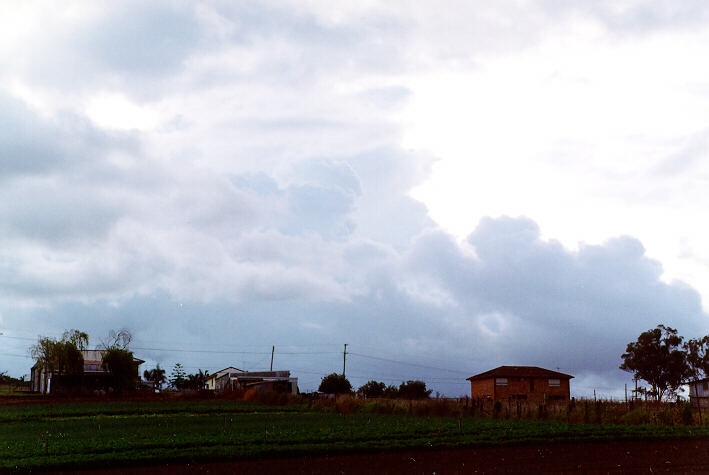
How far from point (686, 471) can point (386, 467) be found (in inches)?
384

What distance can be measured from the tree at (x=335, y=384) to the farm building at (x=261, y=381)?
187 inches

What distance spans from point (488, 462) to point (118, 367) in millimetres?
83932

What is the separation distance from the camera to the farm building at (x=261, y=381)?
10581 centimetres

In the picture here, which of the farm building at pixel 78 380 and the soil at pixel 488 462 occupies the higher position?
the farm building at pixel 78 380

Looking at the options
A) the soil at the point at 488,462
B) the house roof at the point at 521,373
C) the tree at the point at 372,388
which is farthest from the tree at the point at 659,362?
the soil at the point at 488,462

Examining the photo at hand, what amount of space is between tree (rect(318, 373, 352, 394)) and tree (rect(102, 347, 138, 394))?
103 ft

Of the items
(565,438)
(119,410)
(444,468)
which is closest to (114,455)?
(444,468)

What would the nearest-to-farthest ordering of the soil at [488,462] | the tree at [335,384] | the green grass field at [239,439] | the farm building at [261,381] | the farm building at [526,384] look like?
1. the soil at [488,462]
2. the green grass field at [239,439]
3. the farm building at [526,384]
4. the farm building at [261,381]
5. the tree at [335,384]

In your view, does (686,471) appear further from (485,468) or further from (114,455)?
(114,455)

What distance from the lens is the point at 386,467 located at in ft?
77.3

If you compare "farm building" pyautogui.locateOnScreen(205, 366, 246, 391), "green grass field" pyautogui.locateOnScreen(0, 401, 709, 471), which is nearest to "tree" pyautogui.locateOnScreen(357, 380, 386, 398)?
"farm building" pyautogui.locateOnScreen(205, 366, 246, 391)

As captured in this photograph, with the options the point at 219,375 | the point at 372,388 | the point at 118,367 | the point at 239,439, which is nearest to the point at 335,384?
the point at 372,388

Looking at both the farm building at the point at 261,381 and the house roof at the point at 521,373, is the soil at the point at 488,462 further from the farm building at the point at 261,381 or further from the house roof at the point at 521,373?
the farm building at the point at 261,381

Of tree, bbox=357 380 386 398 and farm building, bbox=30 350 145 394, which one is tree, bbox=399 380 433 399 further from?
farm building, bbox=30 350 145 394
